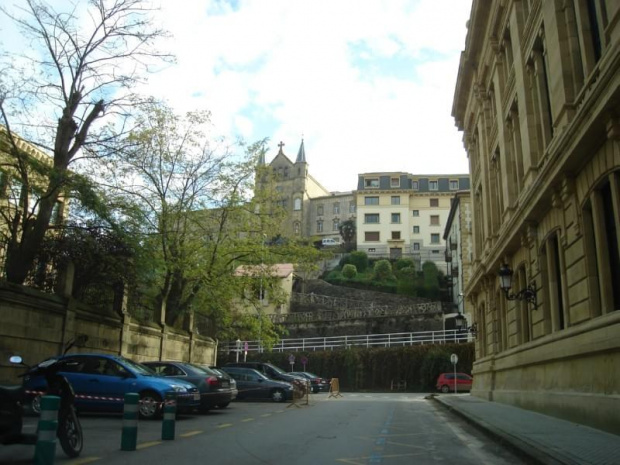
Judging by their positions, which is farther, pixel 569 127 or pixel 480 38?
pixel 480 38

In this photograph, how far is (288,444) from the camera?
9.71 meters

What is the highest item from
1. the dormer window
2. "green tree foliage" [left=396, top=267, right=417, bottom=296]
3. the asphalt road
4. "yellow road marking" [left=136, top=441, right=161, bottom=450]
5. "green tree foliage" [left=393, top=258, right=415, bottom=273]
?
the dormer window

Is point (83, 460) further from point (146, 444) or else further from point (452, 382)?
point (452, 382)

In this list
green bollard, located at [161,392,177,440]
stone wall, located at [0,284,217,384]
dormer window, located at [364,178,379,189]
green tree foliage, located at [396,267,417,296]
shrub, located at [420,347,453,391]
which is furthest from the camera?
dormer window, located at [364,178,379,189]

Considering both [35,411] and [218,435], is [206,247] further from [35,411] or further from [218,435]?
[218,435]

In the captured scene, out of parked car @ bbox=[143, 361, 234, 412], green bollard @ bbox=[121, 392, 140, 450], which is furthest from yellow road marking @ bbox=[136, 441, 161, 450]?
parked car @ bbox=[143, 361, 234, 412]

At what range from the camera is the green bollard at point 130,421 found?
8.03 meters

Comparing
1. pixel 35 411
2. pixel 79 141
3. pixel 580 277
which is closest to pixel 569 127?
pixel 580 277

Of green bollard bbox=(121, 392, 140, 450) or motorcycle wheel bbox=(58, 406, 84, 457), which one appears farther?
green bollard bbox=(121, 392, 140, 450)

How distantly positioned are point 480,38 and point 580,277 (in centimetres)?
1644

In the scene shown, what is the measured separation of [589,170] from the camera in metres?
11.7

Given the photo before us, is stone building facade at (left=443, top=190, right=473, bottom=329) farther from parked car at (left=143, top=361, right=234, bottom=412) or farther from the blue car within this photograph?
Result: the blue car

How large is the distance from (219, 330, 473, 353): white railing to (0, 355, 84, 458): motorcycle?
38868 mm

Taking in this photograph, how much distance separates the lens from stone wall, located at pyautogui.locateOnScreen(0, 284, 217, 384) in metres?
15.4
